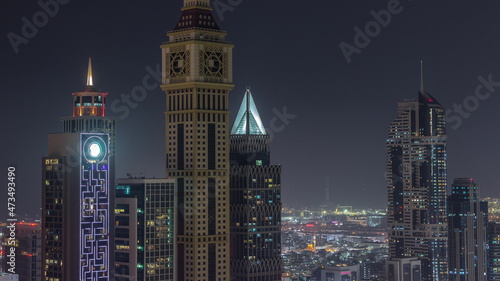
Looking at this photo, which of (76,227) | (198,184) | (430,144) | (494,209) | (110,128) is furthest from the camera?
(494,209)

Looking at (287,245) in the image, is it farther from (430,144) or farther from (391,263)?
(391,263)

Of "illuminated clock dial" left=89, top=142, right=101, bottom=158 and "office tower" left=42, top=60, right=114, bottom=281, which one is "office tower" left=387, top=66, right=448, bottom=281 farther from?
"illuminated clock dial" left=89, top=142, right=101, bottom=158

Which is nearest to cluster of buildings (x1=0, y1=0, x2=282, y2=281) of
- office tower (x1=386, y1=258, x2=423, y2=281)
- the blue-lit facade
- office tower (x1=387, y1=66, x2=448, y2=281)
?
the blue-lit facade

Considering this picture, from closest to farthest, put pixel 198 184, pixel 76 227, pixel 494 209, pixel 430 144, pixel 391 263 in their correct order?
pixel 76 227, pixel 198 184, pixel 391 263, pixel 430 144, pixel 494 209

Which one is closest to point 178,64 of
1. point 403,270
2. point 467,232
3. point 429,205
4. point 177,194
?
point 177,194

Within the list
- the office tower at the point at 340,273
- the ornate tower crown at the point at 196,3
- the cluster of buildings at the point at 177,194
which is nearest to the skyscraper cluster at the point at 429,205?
the office tower at the point at 340,273

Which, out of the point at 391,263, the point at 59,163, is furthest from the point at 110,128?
the point at 391,263

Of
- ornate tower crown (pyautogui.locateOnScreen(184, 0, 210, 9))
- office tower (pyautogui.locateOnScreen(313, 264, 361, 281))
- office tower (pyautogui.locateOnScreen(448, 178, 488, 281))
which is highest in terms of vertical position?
ornate tower crown (pyautogui.locateOnScreen(184, 0, 210, 9))
